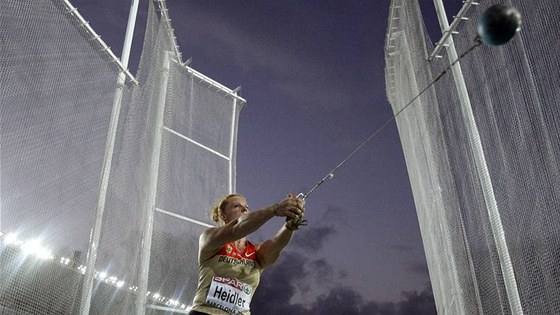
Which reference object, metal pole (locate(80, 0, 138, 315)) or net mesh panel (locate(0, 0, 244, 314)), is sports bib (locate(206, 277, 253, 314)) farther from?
metal pole (locate(80, 0, 138, 315))

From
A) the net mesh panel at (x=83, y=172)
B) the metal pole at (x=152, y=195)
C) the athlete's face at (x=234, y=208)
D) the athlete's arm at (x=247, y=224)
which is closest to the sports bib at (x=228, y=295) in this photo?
the athlete's arm at (x=247, y=224)

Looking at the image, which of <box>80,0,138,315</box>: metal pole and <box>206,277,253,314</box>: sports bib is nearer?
<box>206,277,253,314</box>: sports bib

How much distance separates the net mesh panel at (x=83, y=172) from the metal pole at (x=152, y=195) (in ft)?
0.09

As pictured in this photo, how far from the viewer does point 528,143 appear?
11.2 feet

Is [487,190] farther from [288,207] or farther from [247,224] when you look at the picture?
[247,224]

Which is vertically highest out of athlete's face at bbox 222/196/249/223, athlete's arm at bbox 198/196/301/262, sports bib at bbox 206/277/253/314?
athlete's face at bbox 222/196/249/223

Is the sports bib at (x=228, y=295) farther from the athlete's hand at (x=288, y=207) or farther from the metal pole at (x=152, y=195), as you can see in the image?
the metal pole at (x=152, y=195)

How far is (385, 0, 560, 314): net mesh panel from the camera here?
322 cm

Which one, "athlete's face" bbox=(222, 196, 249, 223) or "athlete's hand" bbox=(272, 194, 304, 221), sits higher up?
"athlete's face" bbox=(222, 196, 249, 223)

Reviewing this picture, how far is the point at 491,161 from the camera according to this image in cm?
387

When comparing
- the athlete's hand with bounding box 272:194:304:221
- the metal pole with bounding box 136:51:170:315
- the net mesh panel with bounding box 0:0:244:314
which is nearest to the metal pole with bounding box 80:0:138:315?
the net mesh panel with bounding box 0:0:244:314

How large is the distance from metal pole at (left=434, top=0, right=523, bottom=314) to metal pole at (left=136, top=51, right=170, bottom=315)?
3279mm

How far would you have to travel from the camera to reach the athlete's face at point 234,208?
364cm

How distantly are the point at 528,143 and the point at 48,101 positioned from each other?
12.2ft
